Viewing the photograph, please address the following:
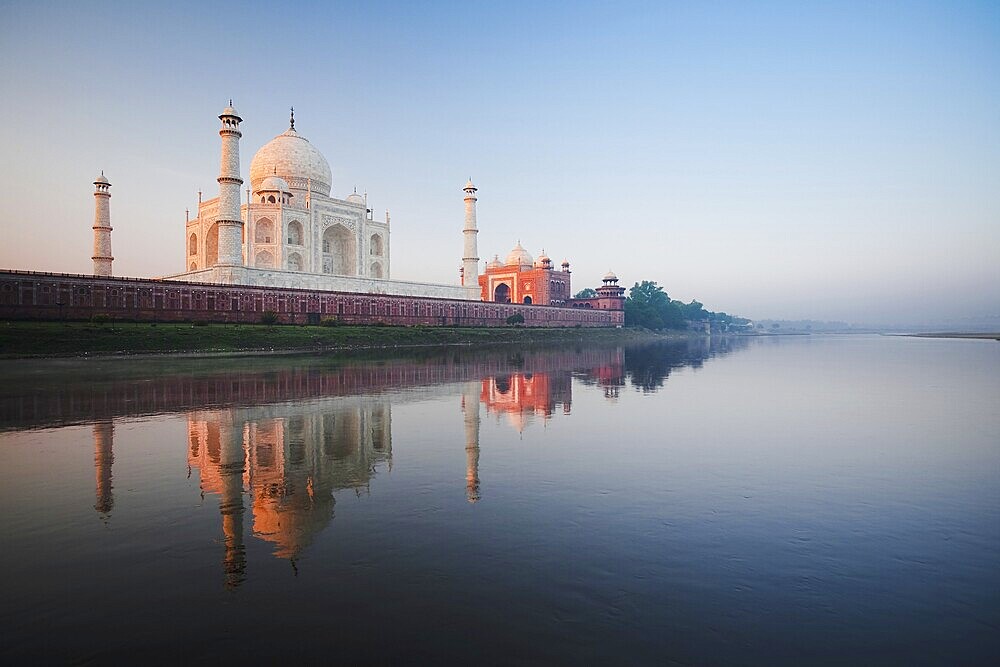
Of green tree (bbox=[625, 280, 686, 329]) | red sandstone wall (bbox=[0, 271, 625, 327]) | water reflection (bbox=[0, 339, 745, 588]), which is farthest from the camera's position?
green tree (bbox=[625, 280, 686, 329])

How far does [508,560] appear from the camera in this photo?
4.26 metres

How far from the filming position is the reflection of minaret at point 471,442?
6.12 meters

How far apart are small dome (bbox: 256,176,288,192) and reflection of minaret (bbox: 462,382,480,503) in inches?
1453

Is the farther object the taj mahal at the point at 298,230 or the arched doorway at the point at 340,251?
the arched doorway at the point at 340,251

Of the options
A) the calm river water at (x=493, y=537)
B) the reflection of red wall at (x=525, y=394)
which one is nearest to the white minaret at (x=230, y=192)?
the reflection of red wall at (x=525, y=394)

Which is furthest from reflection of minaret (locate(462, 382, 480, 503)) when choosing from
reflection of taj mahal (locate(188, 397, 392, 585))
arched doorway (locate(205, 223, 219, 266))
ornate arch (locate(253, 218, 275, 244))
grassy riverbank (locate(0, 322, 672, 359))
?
arched doorway (locate(205, 223, 219, 266))

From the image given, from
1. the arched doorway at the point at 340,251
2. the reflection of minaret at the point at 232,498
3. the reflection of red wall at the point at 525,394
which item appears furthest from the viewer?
the arched doorway at the point at 340,251

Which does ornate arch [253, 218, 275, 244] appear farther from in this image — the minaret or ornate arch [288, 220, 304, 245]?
the minaret

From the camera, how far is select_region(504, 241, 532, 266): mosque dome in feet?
234

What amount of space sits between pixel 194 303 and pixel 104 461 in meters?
28.2

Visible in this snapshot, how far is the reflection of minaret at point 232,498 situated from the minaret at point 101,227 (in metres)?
37.9

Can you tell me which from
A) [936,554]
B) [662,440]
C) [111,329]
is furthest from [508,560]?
[111,329]

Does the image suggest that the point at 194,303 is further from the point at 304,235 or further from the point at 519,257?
the point at 519,257

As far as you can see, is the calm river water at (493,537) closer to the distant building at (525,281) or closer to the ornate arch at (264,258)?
the ornate arch at (264,258)
